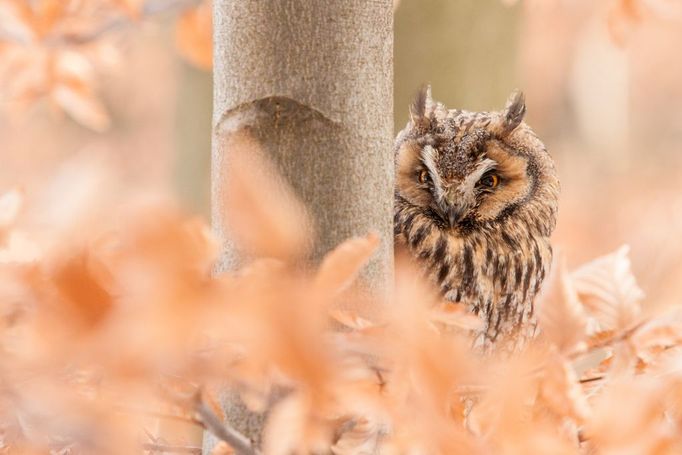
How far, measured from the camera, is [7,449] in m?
0.62

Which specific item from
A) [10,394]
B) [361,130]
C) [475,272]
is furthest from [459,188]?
[10,394]

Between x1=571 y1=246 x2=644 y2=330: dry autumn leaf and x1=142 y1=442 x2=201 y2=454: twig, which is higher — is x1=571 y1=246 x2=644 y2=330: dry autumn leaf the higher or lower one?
the higher one

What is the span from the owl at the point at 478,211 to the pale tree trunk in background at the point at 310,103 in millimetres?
523

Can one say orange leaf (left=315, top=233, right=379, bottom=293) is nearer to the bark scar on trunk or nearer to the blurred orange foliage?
the blurred orange foliage

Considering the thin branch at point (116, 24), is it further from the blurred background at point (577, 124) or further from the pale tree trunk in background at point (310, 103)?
the blurred background at point (577, 124)

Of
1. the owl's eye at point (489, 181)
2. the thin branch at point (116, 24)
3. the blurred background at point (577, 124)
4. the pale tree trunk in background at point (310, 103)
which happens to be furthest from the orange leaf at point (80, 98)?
the blurred background at point (577, 124)

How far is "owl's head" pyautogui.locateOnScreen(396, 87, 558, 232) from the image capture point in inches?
50.7

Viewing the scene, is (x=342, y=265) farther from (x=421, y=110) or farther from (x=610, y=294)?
(x=421, y=110)

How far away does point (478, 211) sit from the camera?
1.32 meters

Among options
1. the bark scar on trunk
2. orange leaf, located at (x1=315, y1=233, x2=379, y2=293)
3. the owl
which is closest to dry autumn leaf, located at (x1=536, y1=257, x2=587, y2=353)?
orange leaf, located at (x1=315, y1=233, x2=379, y2=293)

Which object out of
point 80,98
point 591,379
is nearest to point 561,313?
point 591,379

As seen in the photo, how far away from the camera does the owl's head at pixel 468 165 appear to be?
1.29m

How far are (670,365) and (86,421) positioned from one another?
0.42 m

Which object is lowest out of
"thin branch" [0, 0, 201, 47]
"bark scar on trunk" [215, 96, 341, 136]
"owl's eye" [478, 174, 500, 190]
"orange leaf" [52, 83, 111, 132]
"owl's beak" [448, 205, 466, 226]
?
"bark scar on trunk" [215, 96, 341, 136]
